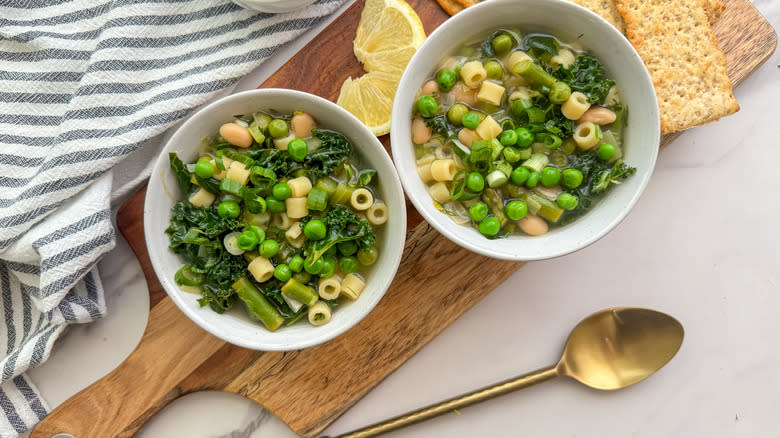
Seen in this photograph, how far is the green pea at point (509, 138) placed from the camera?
2375mm

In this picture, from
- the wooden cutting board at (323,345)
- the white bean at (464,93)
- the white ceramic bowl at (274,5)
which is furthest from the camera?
the wooden cutting board at (323,345)

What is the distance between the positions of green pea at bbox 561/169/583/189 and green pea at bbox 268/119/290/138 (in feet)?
4.01

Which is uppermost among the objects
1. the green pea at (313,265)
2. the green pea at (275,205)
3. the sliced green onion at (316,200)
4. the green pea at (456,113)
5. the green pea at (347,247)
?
the green pea at (456,113)

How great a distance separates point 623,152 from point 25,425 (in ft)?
10.4

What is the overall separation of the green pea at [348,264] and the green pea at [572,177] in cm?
98

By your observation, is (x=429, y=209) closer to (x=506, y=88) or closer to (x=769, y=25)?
(x=506, y=88)

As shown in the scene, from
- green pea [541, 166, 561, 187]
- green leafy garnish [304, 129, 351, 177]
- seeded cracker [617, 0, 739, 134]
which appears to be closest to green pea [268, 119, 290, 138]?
green leafy garnish [304, 129, 351, 177]

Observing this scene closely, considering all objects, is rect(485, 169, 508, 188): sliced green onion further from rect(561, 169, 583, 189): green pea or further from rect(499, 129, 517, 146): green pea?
rect(561, 169, 583, 189): green pea

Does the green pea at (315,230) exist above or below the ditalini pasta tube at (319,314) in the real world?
above

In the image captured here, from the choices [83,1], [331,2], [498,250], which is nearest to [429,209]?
Result: [498,250]

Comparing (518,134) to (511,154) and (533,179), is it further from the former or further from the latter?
(533,179)

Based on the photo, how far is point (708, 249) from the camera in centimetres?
308

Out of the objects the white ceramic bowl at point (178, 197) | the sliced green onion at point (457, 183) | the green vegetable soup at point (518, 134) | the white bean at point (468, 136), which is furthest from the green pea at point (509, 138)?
the white ceramic bowl at point (178, 197)

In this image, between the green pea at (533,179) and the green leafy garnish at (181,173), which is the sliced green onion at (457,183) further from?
the green leafy garnish at (181,173)
